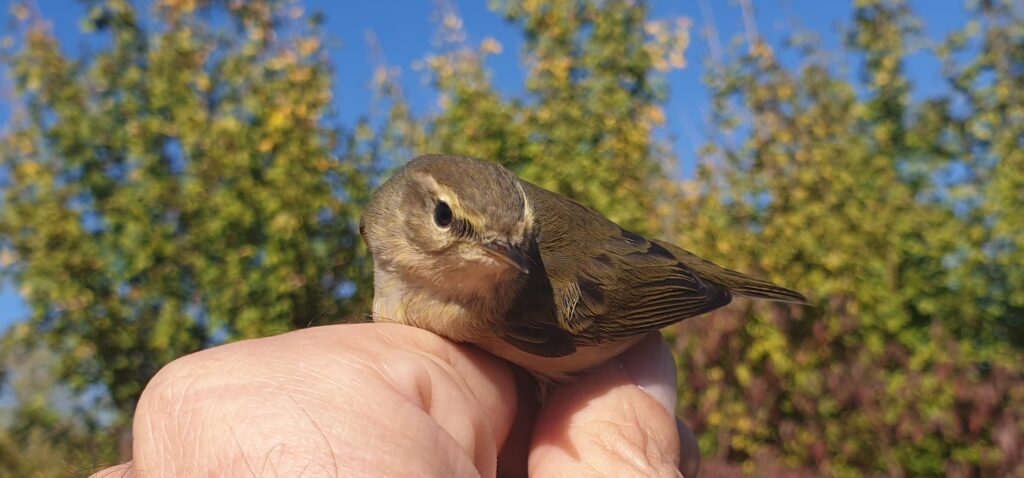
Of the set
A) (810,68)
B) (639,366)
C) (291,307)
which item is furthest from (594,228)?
(810,68)

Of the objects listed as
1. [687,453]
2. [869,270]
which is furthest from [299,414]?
[869,270]

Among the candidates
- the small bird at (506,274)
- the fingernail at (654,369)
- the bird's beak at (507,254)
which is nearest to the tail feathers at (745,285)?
the small bird at (506,274)

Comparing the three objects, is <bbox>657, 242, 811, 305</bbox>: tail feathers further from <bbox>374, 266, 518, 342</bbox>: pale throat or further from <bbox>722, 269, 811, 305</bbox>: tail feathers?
<bbox>374, 266, 518, 342</bbox>: pale throat

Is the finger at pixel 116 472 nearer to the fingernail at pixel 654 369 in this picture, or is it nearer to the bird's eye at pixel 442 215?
the bird's eye at pixel 442 215

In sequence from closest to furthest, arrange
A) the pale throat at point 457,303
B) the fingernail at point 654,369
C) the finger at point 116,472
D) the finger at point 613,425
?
the finger at point 116,472 → the finger at point 613,425 → the pale throat at point 457,303 → the fingernail at point 654,369

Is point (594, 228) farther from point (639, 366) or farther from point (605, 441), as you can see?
point (605, 441)

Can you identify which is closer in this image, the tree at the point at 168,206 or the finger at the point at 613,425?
the finger at the point at 613,425
